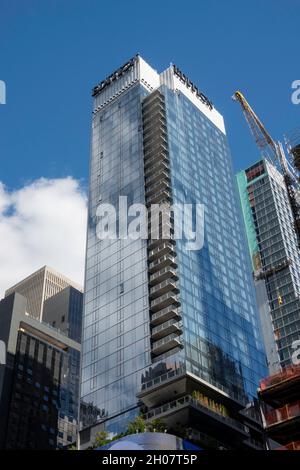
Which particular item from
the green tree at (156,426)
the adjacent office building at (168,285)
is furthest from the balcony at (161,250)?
the green tree at (156,426)

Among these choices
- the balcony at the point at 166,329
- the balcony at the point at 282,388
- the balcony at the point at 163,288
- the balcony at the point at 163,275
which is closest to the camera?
the balcony at the point at 282,388

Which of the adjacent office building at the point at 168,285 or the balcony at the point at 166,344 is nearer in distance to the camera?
the adjacent office building at the point at 168,285

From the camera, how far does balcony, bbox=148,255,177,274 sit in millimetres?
118125

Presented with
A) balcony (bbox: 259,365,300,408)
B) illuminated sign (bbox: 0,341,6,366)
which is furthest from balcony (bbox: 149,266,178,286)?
illuminated sign (bbox: 0,341,6,366)

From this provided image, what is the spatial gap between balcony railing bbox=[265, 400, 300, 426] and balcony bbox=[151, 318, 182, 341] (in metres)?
52.0

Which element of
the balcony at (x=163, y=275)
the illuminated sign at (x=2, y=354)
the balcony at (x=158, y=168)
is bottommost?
the balcony at (x=163, y=275)

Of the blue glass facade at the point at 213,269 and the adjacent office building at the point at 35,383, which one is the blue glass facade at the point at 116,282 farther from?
the adjacent office building at the point at 35,383


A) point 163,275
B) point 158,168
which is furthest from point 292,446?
point 158,168

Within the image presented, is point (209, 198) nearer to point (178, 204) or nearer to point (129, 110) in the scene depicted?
point (178, 204)

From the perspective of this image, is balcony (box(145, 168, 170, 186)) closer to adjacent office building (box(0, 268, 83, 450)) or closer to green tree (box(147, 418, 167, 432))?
green tree (box(147, 418, 167, 432))

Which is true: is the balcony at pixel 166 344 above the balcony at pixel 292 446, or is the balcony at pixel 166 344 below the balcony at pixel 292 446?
above

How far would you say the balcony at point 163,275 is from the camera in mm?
116562

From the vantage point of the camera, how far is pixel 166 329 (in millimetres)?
110125

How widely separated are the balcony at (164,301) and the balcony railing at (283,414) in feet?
182
